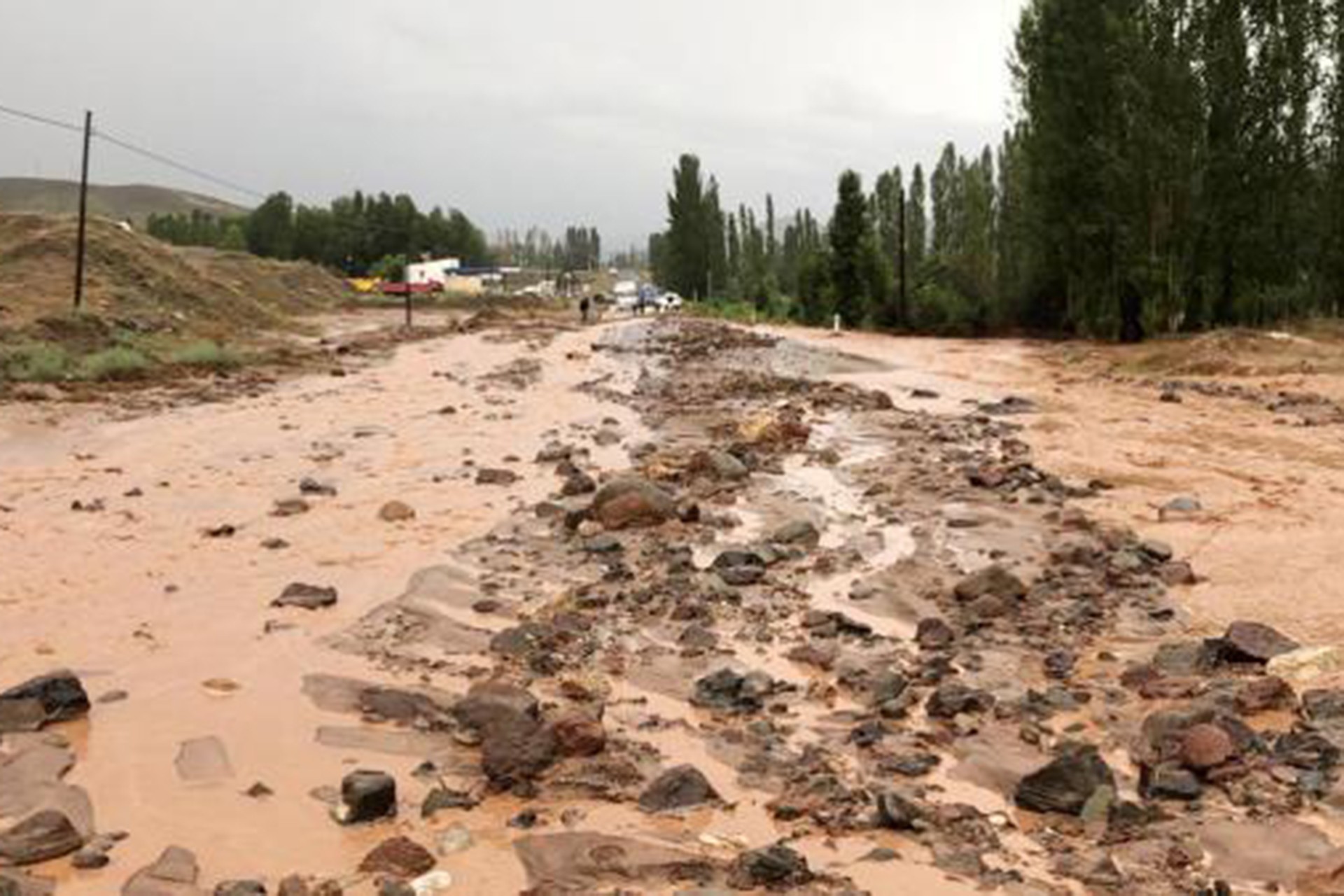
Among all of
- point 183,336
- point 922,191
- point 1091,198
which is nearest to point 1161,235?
point 1091,198

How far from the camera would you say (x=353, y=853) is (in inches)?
163

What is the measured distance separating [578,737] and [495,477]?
7120 mm

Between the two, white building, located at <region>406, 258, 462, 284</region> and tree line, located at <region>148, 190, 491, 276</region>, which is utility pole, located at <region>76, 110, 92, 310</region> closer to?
white building, located at <region>406, 258, 462, 284</region>

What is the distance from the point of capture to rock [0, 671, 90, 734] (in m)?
5.37

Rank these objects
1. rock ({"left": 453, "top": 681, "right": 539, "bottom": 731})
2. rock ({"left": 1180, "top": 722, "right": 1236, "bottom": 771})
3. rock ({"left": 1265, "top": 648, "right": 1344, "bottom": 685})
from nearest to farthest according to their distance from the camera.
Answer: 1. rock ({"left": 1180, "top": 722, "right": 1236, "bottom": 771})
2. rock ({"left": 453, "top": 681, "right": 539, "bottom": 731})
3. rock ({"left": 1265, "top": 648, "right": 1344, "bottom": 685})

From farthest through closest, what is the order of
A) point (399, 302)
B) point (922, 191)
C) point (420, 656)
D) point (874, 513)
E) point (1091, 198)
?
point (922, 191) → point (399, 302) → point (1091, 198) → point (874, 513) → point (420, 656)

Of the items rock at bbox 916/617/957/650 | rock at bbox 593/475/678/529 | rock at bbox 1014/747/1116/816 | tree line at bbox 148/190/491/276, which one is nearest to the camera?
rock at bbox 1014/747/1116/816

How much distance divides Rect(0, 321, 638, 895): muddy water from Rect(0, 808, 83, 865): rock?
0.39ft

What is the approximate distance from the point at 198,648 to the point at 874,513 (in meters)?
5.71

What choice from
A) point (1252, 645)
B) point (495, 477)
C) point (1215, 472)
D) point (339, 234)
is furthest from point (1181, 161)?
point (339, 234)

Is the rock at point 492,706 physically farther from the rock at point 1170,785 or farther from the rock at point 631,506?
the rock at point 631,506

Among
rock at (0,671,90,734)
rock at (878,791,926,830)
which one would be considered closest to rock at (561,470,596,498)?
rock at (0,671,90,734)

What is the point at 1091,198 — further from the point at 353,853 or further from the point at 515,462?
the point at 353,853

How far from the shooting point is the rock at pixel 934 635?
21.4 ft
